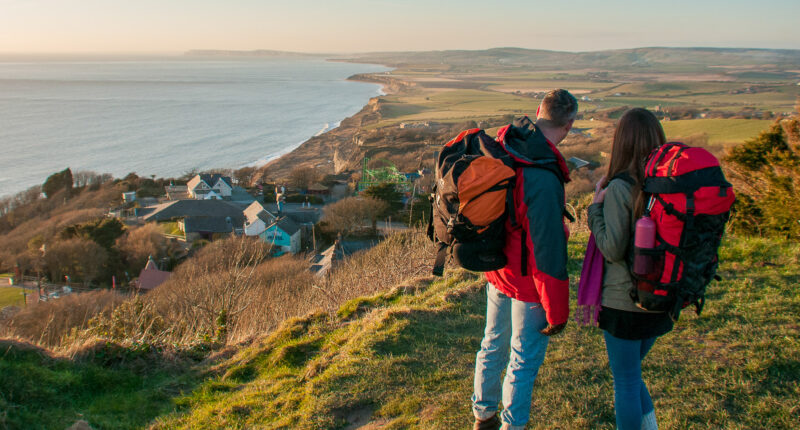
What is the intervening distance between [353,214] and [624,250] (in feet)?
88.9

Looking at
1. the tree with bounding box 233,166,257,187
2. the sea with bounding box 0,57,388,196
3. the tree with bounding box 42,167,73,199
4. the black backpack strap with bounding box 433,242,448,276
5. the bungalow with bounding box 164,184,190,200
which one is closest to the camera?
the black backpack strap with bounding box 433,242,448,276

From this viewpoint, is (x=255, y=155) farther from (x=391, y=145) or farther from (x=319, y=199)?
(x=319, y=199)

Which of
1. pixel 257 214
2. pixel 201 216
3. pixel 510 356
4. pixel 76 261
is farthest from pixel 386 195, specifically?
pixel 510 356

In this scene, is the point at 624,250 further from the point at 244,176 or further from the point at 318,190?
the point at 244,176

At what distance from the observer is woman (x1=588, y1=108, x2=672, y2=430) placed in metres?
2.57

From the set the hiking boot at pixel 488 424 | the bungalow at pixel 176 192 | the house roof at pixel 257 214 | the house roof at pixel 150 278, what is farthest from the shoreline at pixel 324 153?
the hiking boot at pixel 488 424

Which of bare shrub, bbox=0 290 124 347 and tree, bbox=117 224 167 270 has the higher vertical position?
bare shrub, bbox=0 290 124 347

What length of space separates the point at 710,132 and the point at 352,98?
88.3 meters

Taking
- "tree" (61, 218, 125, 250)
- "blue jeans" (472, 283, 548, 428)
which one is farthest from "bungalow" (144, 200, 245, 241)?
"blue jeans" (472, 283, 548, 428)

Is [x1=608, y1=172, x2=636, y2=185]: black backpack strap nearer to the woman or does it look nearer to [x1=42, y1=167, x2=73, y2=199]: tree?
the woman

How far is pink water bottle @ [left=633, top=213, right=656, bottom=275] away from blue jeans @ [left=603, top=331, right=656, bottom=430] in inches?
18.0

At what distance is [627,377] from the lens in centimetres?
275

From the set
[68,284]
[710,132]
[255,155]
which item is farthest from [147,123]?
[710,132]

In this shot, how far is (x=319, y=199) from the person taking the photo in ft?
129
